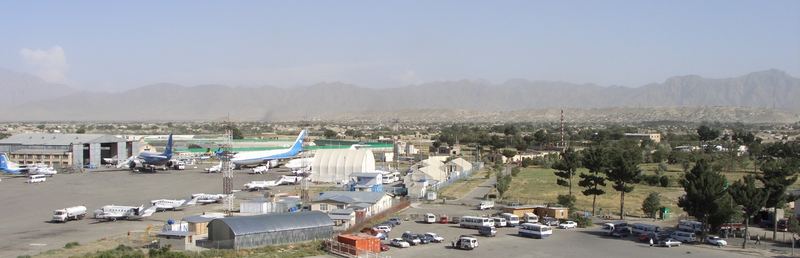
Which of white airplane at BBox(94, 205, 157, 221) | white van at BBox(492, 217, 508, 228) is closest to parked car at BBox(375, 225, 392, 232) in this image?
white van at BBox(492, 217, 508, 228)

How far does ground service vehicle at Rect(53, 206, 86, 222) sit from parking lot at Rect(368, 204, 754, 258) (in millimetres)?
14821

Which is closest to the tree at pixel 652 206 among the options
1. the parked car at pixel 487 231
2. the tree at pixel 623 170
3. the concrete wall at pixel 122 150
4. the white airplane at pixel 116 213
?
the tree at pixel 623 170

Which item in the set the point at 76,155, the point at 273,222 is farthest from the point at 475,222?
the point at 76,155

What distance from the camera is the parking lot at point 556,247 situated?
2736 cm

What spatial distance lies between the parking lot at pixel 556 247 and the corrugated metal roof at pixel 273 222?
10.7ft

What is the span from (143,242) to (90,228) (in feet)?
19.3

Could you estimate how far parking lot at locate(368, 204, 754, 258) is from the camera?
2736cm

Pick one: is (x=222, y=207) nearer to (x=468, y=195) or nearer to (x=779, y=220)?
(x=468, y=195)

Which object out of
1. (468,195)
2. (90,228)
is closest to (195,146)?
(468,195)

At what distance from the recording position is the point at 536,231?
31141 millimetres

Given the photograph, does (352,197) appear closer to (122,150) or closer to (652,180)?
(652,180)

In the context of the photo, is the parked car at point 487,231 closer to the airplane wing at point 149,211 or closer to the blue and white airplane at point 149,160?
the airplane wing at point 149,211

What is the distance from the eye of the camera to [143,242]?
2892 centimetres

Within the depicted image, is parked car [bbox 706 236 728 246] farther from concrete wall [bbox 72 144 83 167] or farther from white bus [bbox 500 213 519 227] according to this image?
concrete wall [bbox 72 144 83 167]
